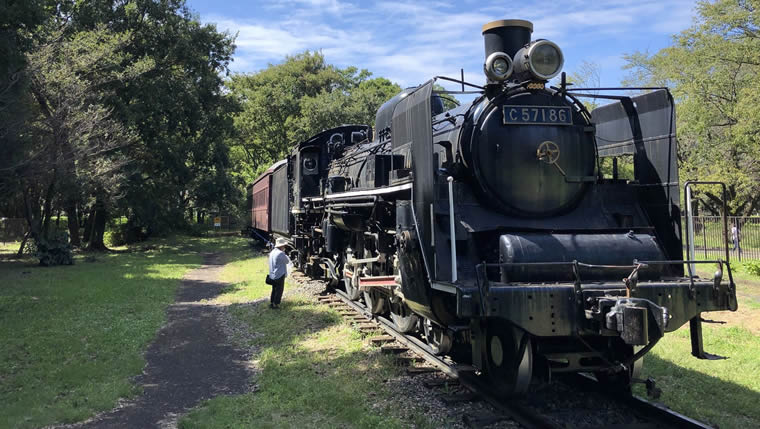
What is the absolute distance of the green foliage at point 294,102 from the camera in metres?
37.0

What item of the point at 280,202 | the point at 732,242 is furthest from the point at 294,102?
the point at 732,242

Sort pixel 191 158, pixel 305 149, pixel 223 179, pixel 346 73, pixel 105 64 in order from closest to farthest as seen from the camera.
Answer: pixel 305 149 → pixel 105 64 → pixel 191 158 → pixel 223 179 → pixel 346 73

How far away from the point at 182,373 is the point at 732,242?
19867 millimetres

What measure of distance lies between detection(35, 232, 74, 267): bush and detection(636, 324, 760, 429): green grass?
820 inches

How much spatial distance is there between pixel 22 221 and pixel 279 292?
3333cm

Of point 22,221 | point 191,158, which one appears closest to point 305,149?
point 191,158

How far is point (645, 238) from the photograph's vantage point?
211 inches

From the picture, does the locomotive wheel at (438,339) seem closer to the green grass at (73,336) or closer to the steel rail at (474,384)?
the steel rail at (474,384)

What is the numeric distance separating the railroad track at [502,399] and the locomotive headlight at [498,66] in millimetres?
→ 3192

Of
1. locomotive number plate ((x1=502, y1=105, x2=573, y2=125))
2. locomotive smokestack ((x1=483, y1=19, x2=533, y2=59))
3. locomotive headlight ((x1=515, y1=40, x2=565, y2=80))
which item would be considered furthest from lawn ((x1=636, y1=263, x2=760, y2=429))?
locomotive smokestack ((x1=483, y1=19, x2=533, y2=59))

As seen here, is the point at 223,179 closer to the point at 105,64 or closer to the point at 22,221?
the point at 105,64

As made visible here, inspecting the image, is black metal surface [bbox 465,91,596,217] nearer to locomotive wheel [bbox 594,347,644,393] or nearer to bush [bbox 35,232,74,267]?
locomotive wheel [bbox 594,347,644,393]

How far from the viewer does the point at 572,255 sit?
16.7ft

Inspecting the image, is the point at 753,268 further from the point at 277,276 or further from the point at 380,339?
the point at 277,276
